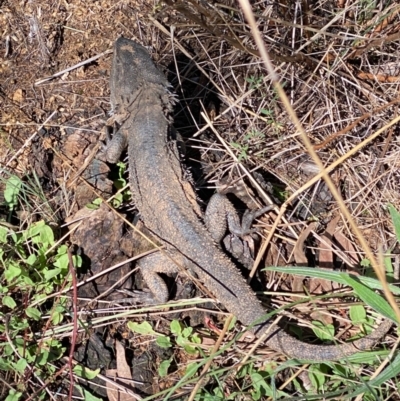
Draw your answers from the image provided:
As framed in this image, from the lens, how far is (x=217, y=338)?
11.3 ft

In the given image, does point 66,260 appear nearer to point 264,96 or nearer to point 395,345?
point 264,96

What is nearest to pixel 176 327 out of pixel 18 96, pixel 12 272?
pixel 12 272

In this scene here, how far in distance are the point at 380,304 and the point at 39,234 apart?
2247mm

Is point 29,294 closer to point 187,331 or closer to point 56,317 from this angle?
point 56,317

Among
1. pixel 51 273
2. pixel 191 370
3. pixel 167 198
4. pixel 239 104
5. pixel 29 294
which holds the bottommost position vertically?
pixel 191 370

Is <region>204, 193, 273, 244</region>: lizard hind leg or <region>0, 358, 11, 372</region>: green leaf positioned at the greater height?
<region>204, 193, 273, 244</region>: lizard hind leg

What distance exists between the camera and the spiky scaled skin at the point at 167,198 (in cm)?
321

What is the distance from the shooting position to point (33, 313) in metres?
3.45

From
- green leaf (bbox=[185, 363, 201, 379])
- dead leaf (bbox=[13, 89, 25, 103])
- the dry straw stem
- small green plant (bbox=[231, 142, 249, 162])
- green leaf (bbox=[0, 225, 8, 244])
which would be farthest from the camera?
dead leaf (bbox=[13, 89, 25, 103])

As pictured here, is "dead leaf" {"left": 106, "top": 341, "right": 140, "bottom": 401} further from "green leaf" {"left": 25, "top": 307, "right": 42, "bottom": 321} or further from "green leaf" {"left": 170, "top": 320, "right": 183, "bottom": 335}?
"green leaf" {"left": 25, "top": 307, "right": 42, "bottom": 321}

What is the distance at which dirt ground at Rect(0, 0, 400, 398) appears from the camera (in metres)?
3.67

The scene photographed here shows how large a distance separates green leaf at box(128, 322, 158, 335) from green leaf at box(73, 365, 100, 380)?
0.35 meters

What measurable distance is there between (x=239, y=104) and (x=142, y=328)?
68.3 inches

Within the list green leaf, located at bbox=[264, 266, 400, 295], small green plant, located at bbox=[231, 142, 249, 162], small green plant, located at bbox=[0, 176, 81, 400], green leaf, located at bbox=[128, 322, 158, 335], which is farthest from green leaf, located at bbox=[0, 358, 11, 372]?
small green plant, located at bbox=[231, 142, 249, 162]
